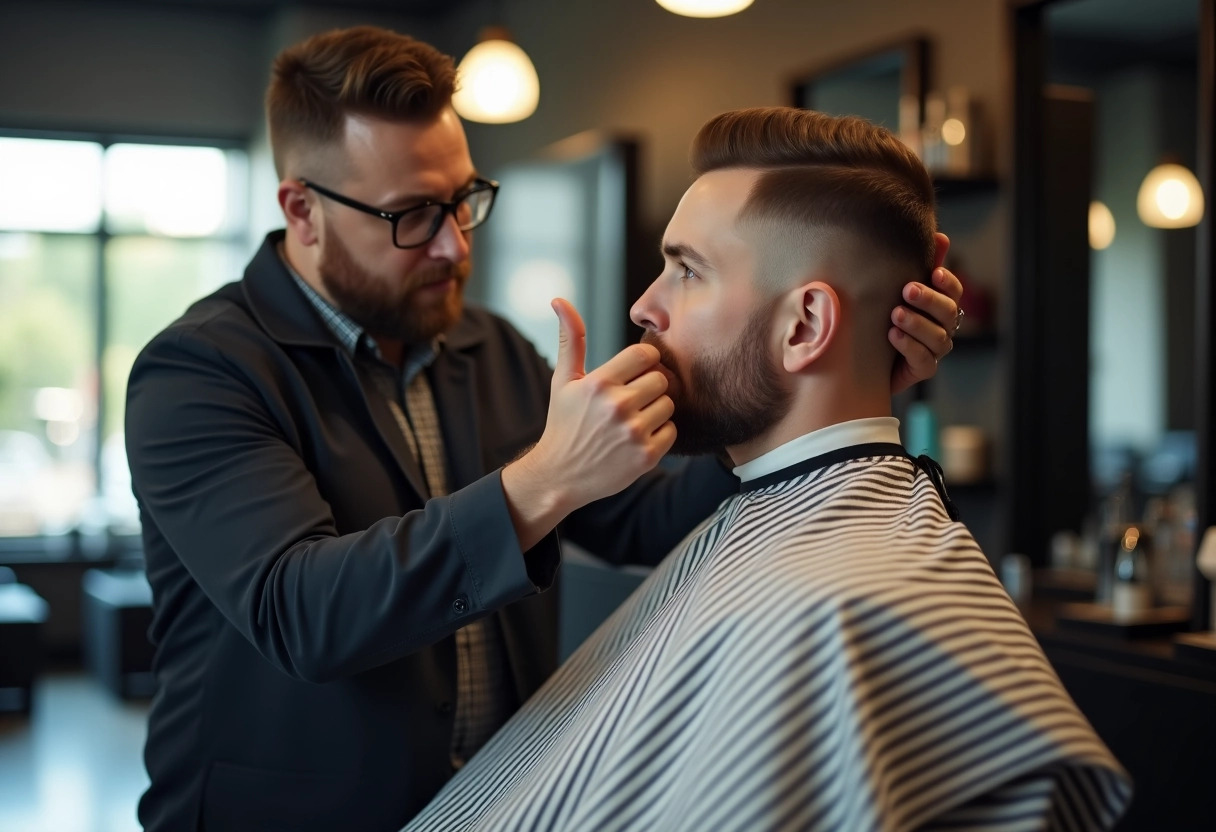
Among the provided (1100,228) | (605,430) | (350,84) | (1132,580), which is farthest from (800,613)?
(1100,228)

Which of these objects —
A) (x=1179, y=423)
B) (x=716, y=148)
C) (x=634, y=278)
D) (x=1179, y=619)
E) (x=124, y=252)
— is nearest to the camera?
(x=716, y=148)

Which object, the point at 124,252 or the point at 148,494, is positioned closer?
the point at 148,494

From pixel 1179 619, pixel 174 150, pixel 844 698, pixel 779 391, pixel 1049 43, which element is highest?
pixel 174 150

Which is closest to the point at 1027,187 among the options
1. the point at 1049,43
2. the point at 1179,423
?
the point at 1049,43

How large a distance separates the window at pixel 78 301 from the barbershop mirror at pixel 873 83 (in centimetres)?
470

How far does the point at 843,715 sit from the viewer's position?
3.35 feet

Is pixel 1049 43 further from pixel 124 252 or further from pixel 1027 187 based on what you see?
pixel 124 252

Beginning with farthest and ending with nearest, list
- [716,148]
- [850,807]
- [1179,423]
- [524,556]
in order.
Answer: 1. [1179,423]
2. [716,148]
3. [524,556]
4. [850,807]

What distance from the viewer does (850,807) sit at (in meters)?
1.00

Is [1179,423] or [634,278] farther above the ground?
[634,278]

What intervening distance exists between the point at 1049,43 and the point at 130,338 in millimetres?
6081

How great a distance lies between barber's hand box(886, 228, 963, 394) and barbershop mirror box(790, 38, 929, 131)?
8.63 ft

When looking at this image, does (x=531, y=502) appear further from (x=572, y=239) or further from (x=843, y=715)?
(x=572, y=239)

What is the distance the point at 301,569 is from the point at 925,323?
77cm
